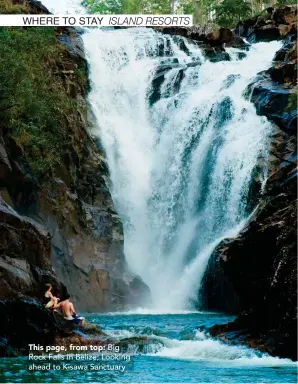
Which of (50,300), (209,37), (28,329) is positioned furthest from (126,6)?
(28,329)

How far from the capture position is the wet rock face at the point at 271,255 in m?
15.1

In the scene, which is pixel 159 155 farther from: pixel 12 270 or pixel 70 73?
pixel 12 270

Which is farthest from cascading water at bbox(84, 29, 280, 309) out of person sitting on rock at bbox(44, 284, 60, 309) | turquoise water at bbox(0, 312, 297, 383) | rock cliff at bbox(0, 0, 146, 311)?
person sitting on rock at bbox(44, 284, 60, 309)

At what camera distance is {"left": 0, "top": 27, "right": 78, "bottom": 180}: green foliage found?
2286 cm

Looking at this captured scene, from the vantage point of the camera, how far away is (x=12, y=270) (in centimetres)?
1659

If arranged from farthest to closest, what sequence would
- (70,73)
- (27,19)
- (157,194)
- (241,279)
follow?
(70,73) → (157,194) → (241,279) → (27,19)

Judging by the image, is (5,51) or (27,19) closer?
(27,19)

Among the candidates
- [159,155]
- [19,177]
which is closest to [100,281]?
[19,177]

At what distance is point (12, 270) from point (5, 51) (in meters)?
9.47

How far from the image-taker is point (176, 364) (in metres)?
13.4

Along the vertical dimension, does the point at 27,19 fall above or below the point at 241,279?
above

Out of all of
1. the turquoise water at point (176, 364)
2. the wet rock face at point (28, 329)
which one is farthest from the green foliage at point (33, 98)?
the wet rock face at point (28, 329)

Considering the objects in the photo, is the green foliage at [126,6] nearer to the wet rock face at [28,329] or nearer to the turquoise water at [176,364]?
the turquoise water at [176,364]

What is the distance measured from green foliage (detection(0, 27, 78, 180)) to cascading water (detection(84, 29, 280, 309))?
3.45 m
